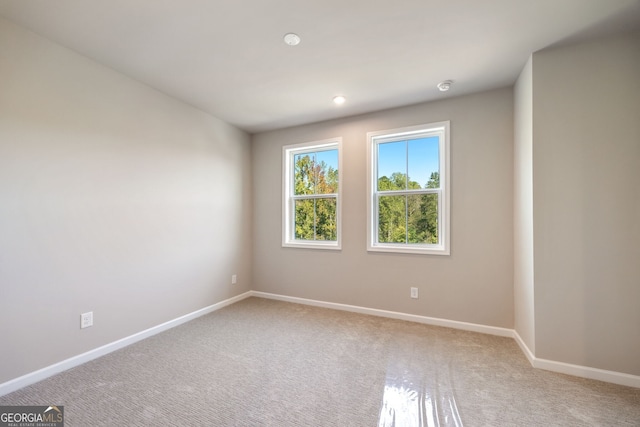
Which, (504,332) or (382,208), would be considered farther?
(382,208)

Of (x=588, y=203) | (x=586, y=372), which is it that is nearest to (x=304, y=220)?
(x=588, y=203)

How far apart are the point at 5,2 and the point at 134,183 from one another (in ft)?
4.59

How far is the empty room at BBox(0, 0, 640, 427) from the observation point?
5.83 ft

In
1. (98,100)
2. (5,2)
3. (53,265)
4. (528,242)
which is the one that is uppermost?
(5,2)

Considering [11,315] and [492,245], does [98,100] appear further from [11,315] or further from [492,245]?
[492,245]

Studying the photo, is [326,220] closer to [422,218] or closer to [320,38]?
[422,218]

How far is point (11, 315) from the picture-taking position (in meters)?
1.86

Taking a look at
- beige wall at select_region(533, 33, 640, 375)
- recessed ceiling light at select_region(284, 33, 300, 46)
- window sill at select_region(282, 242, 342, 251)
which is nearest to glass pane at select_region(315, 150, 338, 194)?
window sill at select_region(282, 242, 342, 251)

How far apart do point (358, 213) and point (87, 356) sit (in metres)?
2.95

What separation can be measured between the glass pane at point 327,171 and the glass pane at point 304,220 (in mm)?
272

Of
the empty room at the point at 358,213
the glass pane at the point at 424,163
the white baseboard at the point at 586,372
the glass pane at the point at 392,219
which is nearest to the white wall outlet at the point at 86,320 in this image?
the empty room at the point at 358,213

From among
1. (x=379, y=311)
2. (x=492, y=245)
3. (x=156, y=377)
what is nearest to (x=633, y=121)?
(x=492, y=245)

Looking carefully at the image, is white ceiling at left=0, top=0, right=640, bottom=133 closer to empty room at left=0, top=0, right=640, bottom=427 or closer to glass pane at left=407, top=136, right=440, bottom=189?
empty room at left=0, top=0, right=640, bottom=427

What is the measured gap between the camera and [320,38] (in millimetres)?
2016
